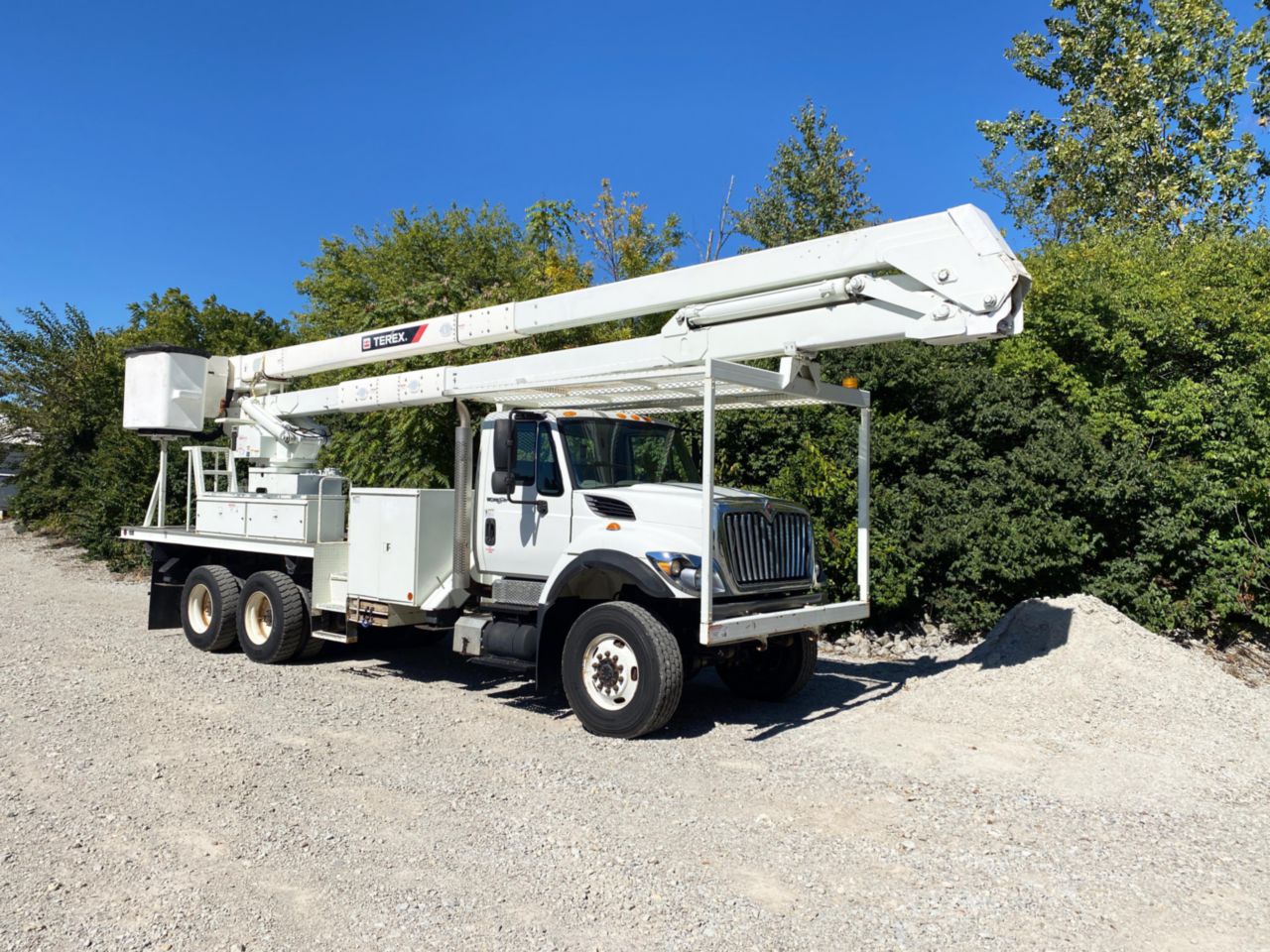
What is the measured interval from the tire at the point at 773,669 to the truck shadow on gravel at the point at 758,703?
13cm

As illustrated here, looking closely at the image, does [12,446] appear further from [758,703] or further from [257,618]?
[758,703]

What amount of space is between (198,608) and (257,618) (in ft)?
4.11

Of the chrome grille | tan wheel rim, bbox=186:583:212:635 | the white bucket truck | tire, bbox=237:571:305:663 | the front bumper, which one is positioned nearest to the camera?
the front bumper

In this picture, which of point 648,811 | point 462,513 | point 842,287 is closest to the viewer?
point 648,811

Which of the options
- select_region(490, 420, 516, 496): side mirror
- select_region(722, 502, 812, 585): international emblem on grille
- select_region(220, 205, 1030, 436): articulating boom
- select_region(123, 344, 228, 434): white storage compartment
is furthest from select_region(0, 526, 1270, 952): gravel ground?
select_region(123, 344, 228, 434): white storage compartment

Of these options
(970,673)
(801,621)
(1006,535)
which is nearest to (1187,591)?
(1006,535)

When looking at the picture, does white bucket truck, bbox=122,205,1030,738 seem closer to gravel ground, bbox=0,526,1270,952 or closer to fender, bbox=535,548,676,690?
fender, bbox=535,548,676,690

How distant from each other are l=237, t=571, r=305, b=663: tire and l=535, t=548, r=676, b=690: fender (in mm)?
3495

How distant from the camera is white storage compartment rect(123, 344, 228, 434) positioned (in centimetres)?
1150

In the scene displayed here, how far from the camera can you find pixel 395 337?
9.79 meters

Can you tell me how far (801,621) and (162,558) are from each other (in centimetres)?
838

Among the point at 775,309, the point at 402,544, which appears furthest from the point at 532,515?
the point at 775,309

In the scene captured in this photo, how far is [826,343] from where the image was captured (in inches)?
273

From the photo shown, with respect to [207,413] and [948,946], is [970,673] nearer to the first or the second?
[948,946]
